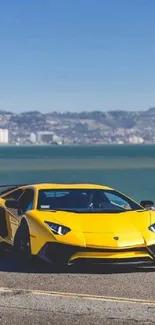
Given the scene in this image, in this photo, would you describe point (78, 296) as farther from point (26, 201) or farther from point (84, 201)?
point (26, 201)

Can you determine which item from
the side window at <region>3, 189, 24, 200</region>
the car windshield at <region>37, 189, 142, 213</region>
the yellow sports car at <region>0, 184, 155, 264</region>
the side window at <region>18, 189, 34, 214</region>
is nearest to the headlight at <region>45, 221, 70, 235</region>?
the yellow sports car at <region>0, 184, 155, 264</region>

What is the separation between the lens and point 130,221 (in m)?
10.1

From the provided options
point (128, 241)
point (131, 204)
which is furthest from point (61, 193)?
point (128, 241)

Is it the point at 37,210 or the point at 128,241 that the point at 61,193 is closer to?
the point at 37,210

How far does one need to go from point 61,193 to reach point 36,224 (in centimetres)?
126

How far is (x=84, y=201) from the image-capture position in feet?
36.6

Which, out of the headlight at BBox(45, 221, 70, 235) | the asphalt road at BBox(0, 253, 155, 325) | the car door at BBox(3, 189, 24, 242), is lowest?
the asphalt road at BBox(0, 253, 155, 325)

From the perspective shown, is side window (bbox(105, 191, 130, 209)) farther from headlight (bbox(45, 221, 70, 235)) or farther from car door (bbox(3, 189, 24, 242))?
headlight (bbox(45, 221, 70, 235))

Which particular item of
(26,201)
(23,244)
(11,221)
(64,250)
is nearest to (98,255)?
(64,250)

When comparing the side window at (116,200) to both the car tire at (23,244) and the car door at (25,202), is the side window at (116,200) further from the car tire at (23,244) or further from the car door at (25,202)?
the car tire at (23,244)

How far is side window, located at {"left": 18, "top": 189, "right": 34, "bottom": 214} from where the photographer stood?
10906 millimetres

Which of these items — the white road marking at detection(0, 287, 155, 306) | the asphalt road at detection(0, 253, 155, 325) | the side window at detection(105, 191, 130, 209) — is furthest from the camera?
the side window at detection(105, 191, 130, 209)

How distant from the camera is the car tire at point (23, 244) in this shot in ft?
33.3

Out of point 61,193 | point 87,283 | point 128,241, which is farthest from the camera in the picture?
point 61,193
